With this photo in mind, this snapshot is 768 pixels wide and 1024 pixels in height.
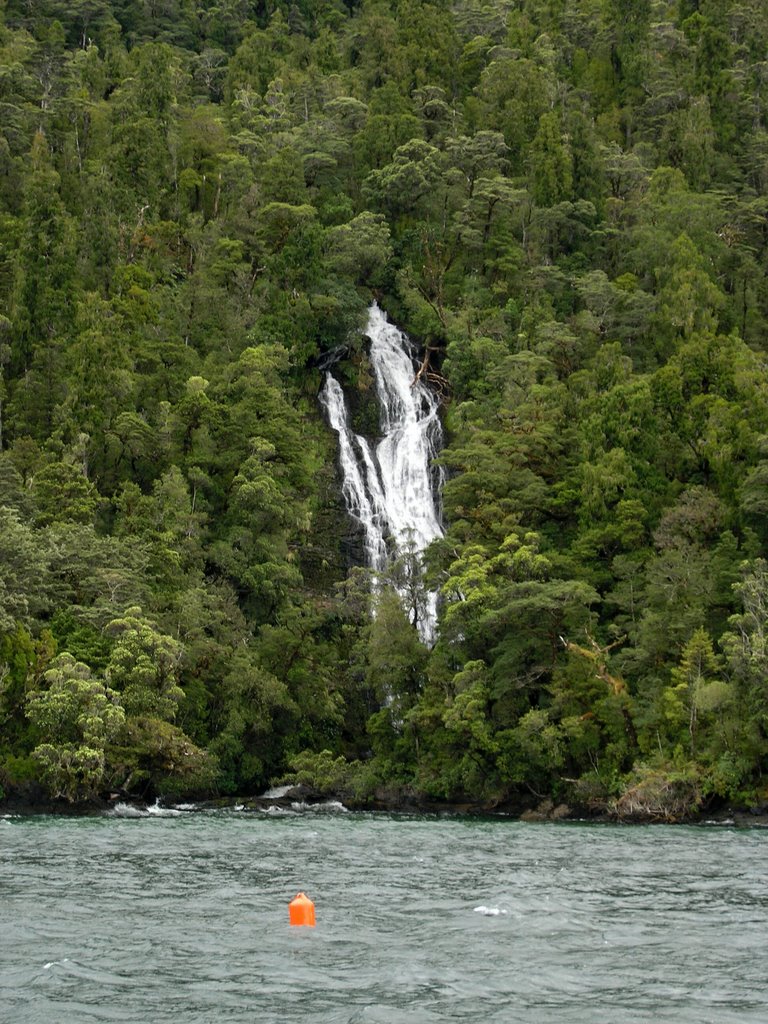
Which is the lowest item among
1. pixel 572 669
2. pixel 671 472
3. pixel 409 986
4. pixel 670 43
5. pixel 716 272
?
pixel 409 986

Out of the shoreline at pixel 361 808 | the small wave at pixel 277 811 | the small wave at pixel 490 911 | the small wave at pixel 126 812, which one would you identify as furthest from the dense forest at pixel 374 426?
the small wave at pixel 490 911

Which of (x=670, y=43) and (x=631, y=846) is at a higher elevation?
(x=670, y=43)

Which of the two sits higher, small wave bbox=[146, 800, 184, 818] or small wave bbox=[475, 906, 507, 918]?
small wave bbox=[146, 800, 184, 818]

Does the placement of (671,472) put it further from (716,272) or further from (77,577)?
(77,577)

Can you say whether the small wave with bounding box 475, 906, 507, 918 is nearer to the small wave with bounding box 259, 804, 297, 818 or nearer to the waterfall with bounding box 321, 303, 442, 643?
the small wave with bounding box 259, 804, 297, 818

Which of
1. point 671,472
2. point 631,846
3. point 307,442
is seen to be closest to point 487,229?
point 307,442

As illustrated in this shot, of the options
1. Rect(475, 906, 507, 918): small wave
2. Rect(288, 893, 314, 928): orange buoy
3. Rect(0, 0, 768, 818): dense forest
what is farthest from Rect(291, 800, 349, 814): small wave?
Rect(288, 893, 314, 928): orange buoy

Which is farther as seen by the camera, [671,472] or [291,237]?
[291,237]

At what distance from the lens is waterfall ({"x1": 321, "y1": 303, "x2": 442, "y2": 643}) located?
211 ft

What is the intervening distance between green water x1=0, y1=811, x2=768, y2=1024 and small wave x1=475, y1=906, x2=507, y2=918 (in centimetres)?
8

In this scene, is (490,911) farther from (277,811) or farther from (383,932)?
(277,811)

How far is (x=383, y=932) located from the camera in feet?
70.1

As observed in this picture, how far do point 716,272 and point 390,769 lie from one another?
3523 cm

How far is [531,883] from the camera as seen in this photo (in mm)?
26938
